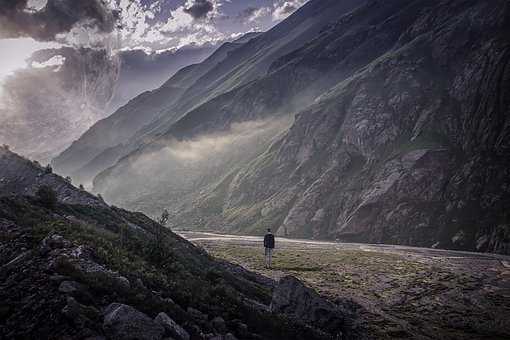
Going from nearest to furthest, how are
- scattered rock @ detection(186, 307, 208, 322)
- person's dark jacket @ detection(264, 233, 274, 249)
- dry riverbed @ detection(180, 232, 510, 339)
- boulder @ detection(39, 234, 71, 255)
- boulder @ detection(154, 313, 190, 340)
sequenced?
boulder @ detection(154, 313, 190, 340) → boulder @ detection(39, 234, 71, 255) → scattered rock @ detection(186, 307, 208, 322) → dry riverbed @ detection(180, 232, 510, 339) → person's dark jacket @ detection(264, 233, 274, 249)

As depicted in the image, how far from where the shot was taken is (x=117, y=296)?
35.6ft

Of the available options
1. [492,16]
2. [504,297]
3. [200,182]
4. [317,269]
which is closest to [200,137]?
[200,182]

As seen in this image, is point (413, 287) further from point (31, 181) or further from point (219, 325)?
point (31, 181)

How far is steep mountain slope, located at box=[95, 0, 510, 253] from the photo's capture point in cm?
6134

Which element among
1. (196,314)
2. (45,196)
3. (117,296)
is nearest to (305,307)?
(196,314)

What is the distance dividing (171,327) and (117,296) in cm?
188

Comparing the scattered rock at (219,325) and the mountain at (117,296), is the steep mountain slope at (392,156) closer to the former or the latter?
the mountain at (117,296)

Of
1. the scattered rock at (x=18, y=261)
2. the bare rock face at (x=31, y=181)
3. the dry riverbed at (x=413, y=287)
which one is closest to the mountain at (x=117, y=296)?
the scattered rock at (x=18, y=261)

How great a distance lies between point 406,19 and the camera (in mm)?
149500

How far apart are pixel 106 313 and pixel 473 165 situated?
66.8 meters

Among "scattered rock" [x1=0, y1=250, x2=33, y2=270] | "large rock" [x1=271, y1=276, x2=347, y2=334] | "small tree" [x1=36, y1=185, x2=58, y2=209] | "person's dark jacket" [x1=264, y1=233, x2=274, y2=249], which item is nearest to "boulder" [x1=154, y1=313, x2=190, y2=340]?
"scattered rock" [x1=0, y1=250, x2=33, y2=270]

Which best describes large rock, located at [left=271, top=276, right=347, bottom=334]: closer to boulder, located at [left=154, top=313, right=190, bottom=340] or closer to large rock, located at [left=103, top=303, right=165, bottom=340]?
boulder, located at [left=154, top=313, right=190, bottom=340]

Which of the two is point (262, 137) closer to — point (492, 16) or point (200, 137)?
point (200, 137)

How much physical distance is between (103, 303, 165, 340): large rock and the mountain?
0.02 metres
